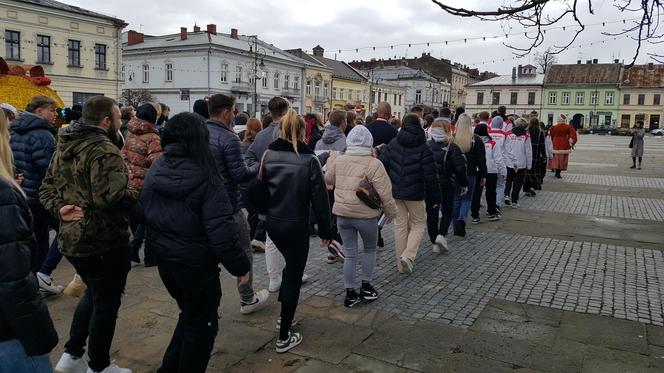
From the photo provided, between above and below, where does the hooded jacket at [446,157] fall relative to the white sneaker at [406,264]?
above

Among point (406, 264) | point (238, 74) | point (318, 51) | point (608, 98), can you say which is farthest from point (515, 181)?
point (608, 98)

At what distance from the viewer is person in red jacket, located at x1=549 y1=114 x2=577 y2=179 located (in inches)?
621

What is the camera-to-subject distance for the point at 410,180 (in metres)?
6.16

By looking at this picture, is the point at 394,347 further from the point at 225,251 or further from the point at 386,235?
the point at 386,235

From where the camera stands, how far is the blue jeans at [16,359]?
207cm

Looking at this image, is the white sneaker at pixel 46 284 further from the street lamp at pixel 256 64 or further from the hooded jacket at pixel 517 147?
the street lamp at pixel 256 64

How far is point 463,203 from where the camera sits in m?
8.37

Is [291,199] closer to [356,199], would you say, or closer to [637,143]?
[356,199]

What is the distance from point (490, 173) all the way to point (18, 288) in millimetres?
8747

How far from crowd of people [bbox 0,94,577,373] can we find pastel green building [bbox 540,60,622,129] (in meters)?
79.5

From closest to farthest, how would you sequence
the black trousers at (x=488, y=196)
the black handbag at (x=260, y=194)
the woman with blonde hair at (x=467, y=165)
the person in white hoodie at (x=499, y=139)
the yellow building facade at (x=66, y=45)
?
the black handbag at (x=260, y=194) → the woman with blonde hair at (x=467, y=165) → the black trousers at (x=488, y=196) → the person in white hoodie at (x=499, y=139) → the yellow building facade at (x=66, y=45)

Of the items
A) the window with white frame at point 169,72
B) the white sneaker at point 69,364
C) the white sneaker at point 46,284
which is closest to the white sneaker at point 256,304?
the white sneaker at point 69,364

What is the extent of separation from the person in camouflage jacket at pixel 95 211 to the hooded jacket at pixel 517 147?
9409mm

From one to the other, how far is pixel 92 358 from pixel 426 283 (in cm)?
360
